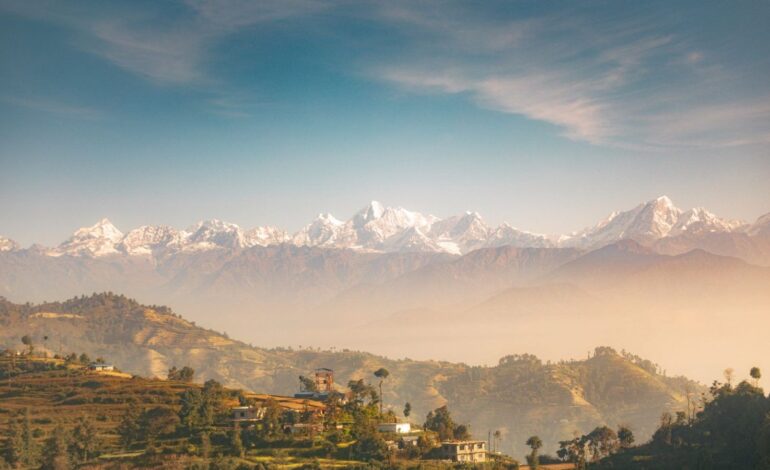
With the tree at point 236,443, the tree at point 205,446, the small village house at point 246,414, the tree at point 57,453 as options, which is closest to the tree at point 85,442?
the tree at point 57,453

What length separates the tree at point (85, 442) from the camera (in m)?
176

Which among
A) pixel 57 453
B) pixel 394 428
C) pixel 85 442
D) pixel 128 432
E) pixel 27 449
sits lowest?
pixel 57 453

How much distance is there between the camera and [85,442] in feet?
584

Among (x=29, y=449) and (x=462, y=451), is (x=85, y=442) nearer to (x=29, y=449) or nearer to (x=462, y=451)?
(x=29, y=449)

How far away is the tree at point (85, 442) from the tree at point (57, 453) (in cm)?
204

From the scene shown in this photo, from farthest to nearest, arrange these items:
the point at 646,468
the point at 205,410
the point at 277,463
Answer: the point at 205,410, the point at 646,468, the point at 277,463

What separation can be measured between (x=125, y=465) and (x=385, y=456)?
5242 centimetres

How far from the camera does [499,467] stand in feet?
564

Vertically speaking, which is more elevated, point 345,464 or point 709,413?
point 709,413

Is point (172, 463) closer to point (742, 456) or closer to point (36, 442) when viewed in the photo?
point (36, 442)

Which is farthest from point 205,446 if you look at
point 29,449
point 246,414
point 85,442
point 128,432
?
point 29,449

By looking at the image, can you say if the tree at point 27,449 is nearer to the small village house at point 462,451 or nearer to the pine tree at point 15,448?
the pine tree at point 15,448

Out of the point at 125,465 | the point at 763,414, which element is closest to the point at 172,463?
the point at 125,465

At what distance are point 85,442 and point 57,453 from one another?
6.36 meters
